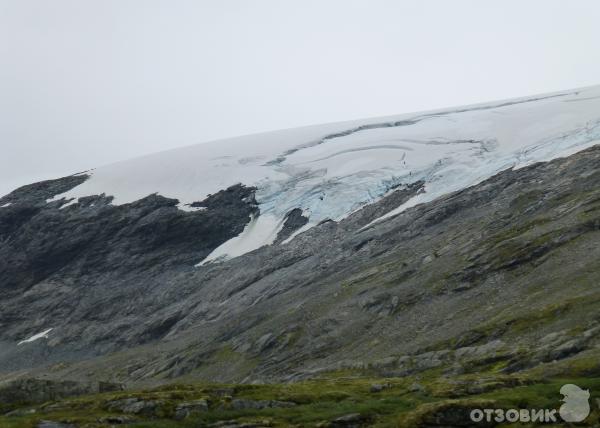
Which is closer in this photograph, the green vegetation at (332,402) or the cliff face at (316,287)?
the green vegetation at (332,402)

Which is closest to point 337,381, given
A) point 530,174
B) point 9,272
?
point 530,174

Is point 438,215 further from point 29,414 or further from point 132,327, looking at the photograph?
point 29,414

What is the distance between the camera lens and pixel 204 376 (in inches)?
1918

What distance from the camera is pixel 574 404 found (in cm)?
1758

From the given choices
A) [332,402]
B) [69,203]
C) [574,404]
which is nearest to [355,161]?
[69,203]

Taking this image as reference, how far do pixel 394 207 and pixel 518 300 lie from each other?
45017 millimetres

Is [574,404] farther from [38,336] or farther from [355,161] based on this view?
[355,161]

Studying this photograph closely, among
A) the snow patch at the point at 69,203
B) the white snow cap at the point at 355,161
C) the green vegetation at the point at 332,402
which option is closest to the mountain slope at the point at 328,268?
the white snow cap at the point at 355,161

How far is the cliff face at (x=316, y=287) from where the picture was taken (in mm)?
35656

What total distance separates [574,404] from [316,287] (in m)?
42.4

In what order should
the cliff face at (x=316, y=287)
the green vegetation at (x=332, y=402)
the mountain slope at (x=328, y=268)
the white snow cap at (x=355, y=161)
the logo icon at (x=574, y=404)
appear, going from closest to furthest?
the logo icon at (x=574, y=404) < the green vegetation at (x=332, y=402) < the cliff face at (x=316, y=287) < the mountain slope at (x=328, y=268) < the white snow cap at (x=355, y=161)

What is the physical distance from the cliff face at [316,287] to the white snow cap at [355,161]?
475 centimetres

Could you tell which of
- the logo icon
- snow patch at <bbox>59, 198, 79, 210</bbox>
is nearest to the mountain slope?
snow patch at <bbox>59, 198, 79, 210</bbox>

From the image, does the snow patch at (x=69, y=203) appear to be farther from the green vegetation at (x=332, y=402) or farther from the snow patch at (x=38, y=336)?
the green vegetation at (x=332, y=402)
